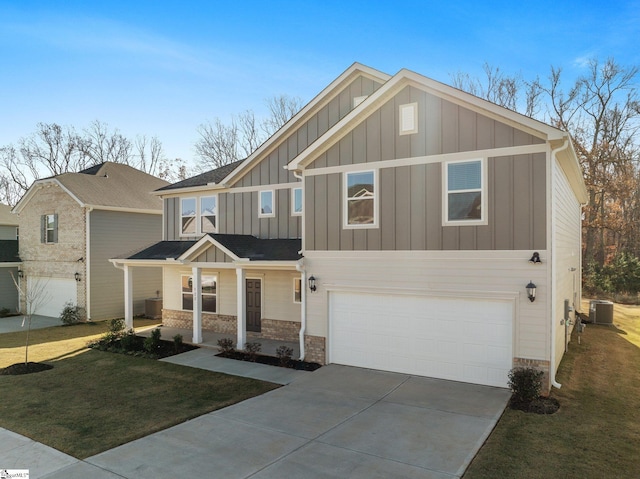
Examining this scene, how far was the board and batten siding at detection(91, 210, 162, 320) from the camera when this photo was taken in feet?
63.5

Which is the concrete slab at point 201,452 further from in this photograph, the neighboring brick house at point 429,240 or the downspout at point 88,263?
the downspout at point 88,263

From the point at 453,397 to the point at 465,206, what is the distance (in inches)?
163

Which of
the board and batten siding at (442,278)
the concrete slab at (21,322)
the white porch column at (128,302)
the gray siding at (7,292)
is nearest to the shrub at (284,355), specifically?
the board and batten siding at (442,278)

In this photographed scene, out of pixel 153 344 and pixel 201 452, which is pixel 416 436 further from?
pixel 153 344

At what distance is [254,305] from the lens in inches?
609

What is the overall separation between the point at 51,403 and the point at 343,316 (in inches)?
269

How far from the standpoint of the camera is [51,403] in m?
8.95

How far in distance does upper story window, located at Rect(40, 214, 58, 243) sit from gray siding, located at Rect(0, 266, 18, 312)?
317 centimetres

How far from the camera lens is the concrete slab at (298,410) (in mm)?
7539

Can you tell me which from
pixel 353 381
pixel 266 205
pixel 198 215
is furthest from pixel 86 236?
pixel 353 381

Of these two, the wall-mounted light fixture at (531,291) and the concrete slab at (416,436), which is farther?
the wall-mounted light fixture at (531,291)

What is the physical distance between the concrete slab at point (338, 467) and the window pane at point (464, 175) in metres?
6.09

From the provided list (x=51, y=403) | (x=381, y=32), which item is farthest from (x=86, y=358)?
(x=381, y=32)

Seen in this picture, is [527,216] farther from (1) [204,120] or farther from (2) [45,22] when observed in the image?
(1) [204,120]
